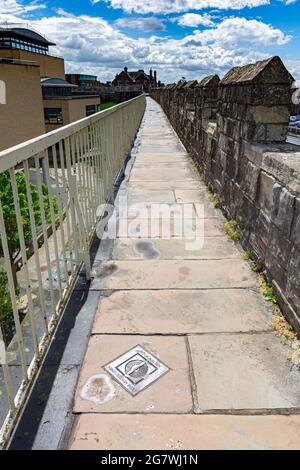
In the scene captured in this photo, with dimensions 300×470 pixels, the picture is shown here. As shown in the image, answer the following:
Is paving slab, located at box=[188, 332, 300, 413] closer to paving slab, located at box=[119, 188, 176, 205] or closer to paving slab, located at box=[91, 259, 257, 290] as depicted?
paving slab, located at box=[91, 259, 257, 290]

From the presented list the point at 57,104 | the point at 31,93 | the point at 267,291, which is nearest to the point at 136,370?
the point at 267,291

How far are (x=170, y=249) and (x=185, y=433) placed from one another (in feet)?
7.38

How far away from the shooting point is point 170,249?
3902 mm

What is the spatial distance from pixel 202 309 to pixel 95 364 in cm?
96

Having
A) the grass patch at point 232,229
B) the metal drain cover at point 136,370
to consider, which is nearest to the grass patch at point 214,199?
the grass patch at point 232,229

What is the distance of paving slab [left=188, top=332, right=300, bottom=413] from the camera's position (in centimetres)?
199

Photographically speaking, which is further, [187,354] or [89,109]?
[89,109]

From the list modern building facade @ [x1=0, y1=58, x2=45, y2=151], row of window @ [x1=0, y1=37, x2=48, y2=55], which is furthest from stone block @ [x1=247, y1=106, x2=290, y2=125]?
row of window @ [x1=0, y1=37, x2=48, y2=55]

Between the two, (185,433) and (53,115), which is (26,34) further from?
(185,433)

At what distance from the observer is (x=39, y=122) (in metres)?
28.5

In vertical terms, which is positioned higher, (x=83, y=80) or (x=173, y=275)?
(x=83, y=80)

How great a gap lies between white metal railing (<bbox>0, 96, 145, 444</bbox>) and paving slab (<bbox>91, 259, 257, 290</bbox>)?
0.75 feet

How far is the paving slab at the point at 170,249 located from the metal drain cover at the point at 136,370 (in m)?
1.48

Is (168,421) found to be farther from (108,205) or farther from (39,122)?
(39,122)
